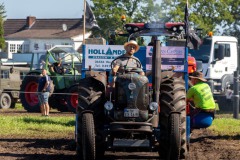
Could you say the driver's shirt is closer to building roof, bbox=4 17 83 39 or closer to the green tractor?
the green tractor

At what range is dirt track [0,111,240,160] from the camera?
42.0 feet

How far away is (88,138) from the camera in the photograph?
37.4 feet

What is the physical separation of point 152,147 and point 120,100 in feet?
2.94

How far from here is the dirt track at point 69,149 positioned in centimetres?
1281

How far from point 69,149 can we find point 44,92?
992cm

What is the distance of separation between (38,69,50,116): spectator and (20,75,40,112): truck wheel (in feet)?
8.45

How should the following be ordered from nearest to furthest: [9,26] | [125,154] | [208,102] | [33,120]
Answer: [125,154] → [208,102] → [33,120] → [9,26]

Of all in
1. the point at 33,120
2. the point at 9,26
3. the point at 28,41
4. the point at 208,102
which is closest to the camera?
the point at 208,102

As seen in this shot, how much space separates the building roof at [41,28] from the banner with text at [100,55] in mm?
69243

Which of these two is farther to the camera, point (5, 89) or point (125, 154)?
point (5, 89)

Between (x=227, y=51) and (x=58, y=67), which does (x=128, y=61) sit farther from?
(x=227, y=51)

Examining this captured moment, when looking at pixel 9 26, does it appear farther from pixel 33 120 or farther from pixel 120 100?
pixel 120 100

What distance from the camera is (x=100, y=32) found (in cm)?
5159

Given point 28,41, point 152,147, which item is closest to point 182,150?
point 152,147
